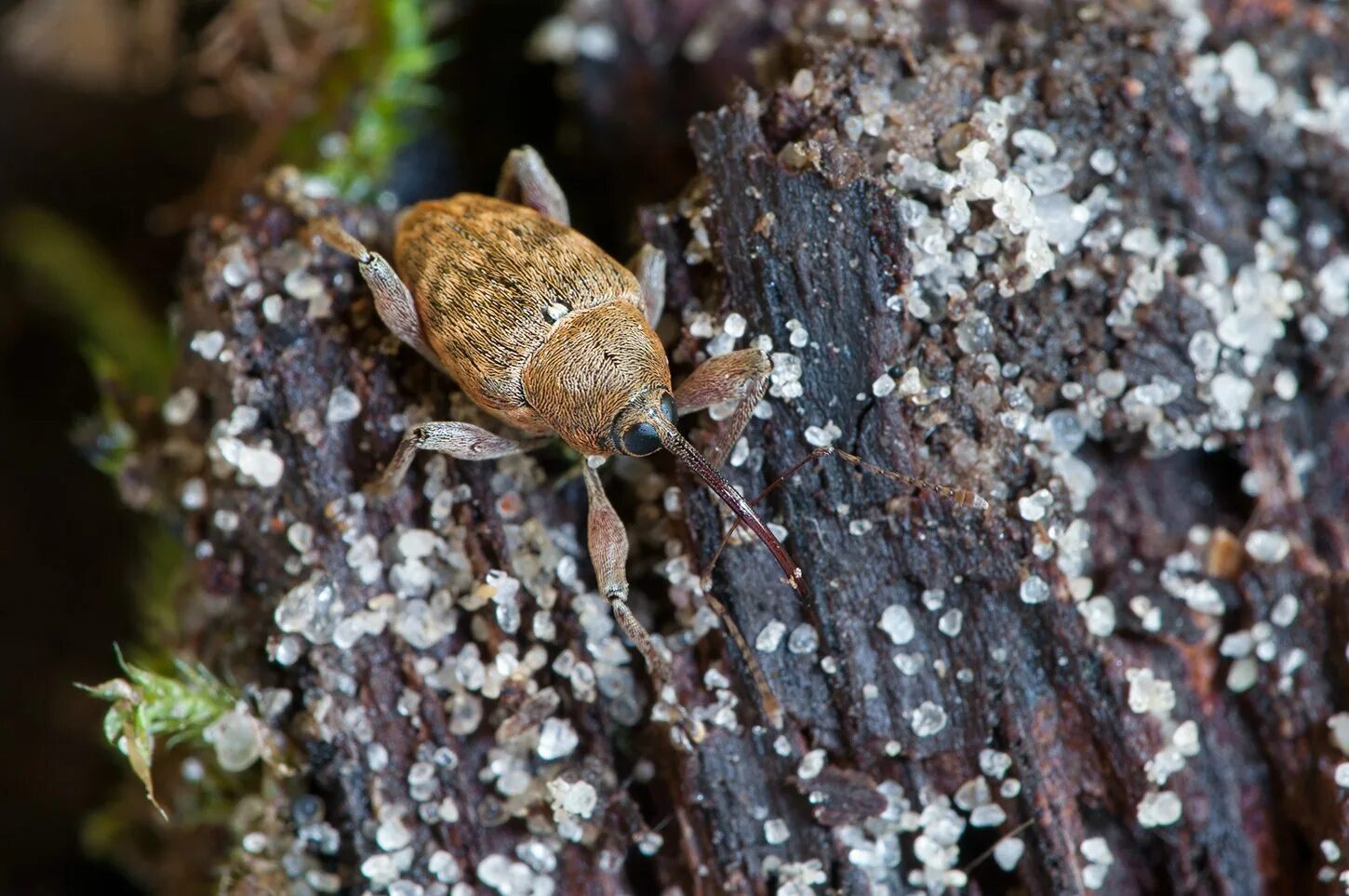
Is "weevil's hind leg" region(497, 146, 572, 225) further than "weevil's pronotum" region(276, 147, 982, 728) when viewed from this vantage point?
Yes

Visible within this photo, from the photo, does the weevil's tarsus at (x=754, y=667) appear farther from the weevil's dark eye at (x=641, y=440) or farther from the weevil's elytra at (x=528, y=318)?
the weevil's elytra at (x=528, y=318)

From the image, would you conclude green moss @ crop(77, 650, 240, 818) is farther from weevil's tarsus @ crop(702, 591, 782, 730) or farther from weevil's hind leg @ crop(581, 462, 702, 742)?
weevil's tarsus @ crop(702, 591, 782, 730)

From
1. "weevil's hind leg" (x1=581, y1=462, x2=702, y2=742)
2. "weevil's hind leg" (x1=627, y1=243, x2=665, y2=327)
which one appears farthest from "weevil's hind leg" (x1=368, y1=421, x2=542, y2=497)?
"weevil's hind leg" (x1=627, y1=243, x2=665, y2=327)

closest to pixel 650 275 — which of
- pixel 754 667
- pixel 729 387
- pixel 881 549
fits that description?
pixel 729 387

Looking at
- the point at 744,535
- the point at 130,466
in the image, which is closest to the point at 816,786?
the point at 744,535

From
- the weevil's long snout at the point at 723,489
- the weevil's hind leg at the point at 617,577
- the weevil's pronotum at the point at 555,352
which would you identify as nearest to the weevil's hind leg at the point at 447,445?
the weevil's pronotum at the point at 555,352

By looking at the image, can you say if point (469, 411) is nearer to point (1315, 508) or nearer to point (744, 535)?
point (744, 535)
